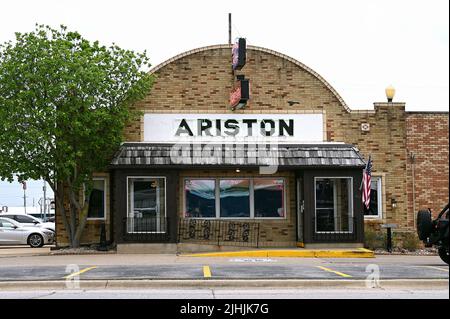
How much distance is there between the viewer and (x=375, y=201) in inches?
1013

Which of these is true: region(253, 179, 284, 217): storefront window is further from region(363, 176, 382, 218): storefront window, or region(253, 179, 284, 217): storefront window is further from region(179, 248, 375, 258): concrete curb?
region(363, 176, 382, 218): storefront window

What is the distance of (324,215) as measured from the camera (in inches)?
969

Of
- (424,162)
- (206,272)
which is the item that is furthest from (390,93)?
(206,272)

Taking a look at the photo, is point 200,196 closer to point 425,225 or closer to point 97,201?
point 97,201

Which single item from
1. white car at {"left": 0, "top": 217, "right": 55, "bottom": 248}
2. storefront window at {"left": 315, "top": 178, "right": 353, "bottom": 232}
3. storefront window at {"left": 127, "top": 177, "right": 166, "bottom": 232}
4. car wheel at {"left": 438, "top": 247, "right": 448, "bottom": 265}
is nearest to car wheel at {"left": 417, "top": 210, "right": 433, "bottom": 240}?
car wheel at {"left": 438, "top": 247, "right": 448, "bottom": 265}

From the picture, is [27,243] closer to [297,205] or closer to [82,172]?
[82,172]

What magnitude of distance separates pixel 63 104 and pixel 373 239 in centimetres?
1087

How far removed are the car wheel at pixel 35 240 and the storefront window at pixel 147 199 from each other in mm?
7058

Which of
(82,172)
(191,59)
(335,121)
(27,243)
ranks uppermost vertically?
(191,59)

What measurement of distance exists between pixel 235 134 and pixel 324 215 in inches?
157
